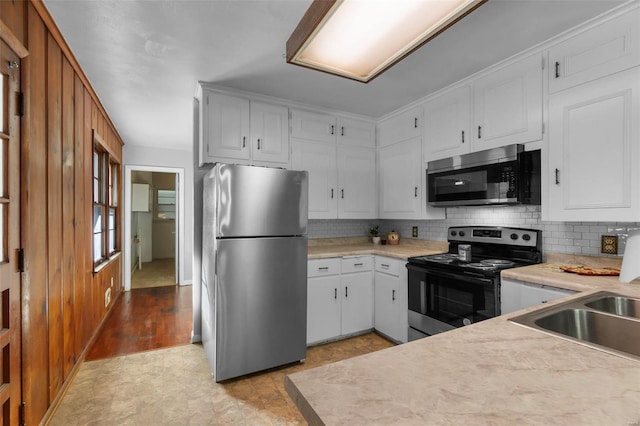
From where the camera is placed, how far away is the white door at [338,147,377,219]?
3369 mm

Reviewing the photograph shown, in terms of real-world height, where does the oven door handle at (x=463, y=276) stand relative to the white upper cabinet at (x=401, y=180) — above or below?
below

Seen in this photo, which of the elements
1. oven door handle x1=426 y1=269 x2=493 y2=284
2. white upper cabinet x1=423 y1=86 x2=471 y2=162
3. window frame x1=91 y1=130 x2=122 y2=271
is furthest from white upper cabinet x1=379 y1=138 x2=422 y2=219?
window frame x1=91 y1=130 x2=122 y2=271

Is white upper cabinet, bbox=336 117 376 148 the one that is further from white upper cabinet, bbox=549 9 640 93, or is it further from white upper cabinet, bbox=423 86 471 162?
white upper cabinet, bbox=549 9 640 93

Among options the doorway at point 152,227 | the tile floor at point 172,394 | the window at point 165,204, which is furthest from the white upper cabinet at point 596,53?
the window at point 165,204

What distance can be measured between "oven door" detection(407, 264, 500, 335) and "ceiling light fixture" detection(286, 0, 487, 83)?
59.6 inches

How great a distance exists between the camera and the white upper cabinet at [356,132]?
340 cm

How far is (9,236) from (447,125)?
3.05 meters

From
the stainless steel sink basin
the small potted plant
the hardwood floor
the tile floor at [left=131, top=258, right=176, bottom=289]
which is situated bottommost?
the hardwood floor

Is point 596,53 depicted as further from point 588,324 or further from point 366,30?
point 588,324

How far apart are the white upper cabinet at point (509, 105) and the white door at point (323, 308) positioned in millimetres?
1709

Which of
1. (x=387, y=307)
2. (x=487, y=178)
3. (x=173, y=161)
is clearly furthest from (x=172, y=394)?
(x=173, y=161)

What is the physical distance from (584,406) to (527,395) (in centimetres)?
9

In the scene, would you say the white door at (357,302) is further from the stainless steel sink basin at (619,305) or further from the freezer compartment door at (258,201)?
the stainless steel sink basin at (619,305)

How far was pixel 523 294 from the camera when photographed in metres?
1.85
